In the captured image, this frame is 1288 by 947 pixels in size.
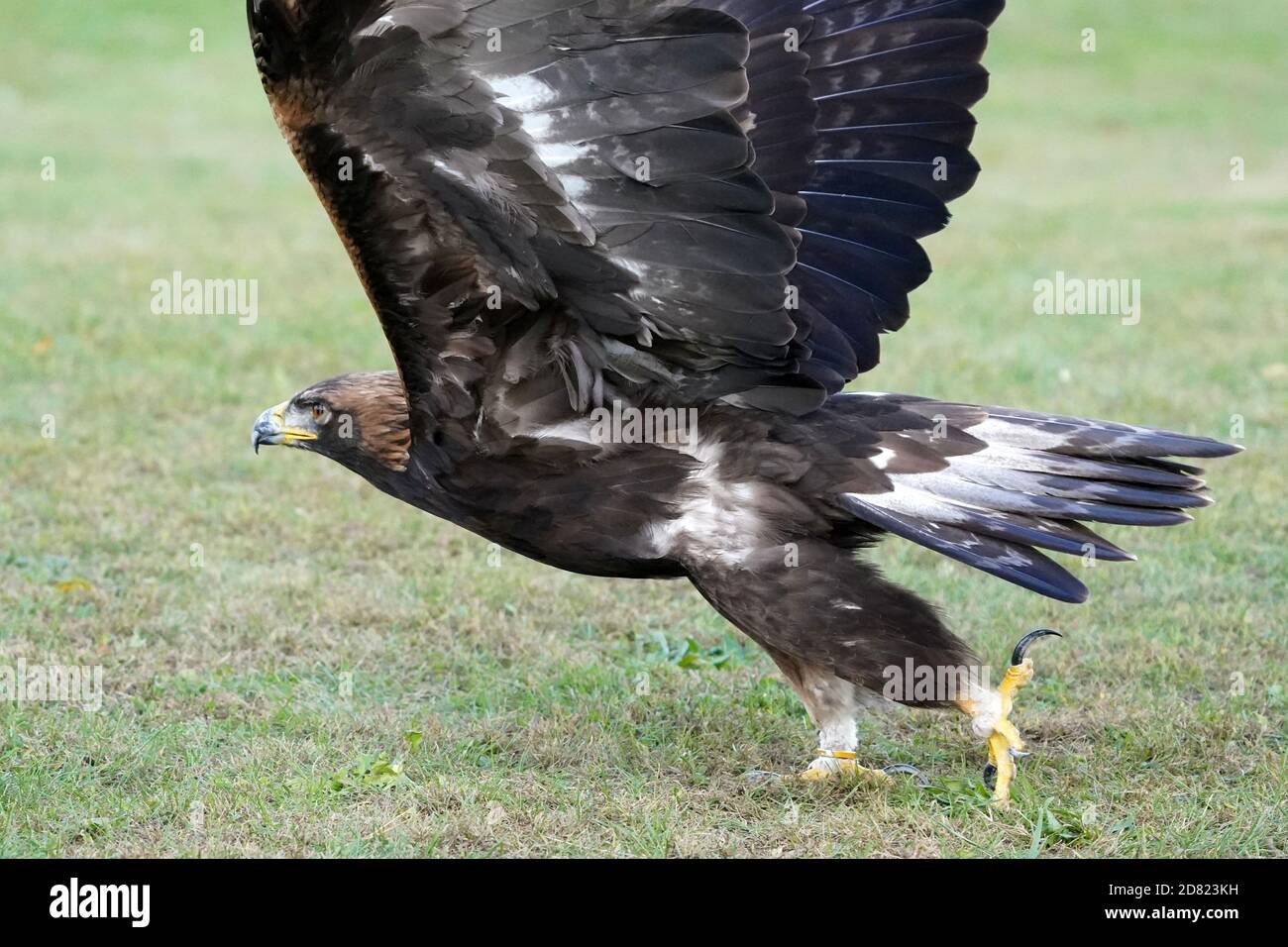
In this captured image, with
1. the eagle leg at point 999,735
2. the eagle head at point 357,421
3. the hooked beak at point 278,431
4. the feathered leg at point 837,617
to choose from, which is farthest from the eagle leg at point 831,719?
the hooked beak at point 278,431

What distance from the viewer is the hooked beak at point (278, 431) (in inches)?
196

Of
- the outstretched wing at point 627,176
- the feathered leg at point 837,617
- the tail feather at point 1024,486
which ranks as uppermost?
the outstretched wing at point 627,176

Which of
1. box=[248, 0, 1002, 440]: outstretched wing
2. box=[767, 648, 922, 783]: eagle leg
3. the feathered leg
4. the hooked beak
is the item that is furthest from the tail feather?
the hooked beak

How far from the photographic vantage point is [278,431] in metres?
5.02

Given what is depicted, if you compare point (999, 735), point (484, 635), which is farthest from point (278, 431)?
point (999, 735)

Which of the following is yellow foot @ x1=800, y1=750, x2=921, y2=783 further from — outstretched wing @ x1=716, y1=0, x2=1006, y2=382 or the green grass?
outstretched wing @ x1=716, y1=0, x2=1006, y2=382

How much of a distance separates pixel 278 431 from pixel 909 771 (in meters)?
2.26

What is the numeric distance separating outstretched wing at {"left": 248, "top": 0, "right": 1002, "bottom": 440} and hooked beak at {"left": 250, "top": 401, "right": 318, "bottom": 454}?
0.62 metres

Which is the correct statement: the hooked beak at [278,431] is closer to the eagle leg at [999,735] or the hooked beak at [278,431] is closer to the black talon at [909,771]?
the black talon at [909,771]

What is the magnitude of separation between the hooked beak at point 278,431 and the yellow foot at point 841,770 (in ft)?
6.18

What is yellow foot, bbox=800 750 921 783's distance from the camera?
4.61 meters

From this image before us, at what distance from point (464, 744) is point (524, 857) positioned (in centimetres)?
79
